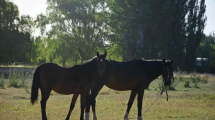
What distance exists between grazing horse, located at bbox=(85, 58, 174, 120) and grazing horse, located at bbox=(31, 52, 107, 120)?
2.68ft

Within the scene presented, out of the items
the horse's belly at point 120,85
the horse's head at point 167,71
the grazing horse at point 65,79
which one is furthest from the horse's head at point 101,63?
the horse's head at point 167,71

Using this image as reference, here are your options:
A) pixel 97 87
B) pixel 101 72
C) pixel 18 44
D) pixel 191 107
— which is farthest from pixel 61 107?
pixel 18 44

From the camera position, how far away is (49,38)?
53.7m

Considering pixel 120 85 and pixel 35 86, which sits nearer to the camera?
pixel 35 86

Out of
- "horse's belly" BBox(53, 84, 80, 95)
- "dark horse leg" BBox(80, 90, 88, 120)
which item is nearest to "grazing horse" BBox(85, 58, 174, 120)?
"dark horse leg" BBox(80, 90, 88, 120)

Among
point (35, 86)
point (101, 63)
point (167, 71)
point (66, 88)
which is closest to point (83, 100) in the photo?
point (66, 88)

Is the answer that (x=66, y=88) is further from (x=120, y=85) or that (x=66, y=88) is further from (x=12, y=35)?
(x=12, y=35)

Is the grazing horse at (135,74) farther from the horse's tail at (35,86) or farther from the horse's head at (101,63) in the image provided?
the horse's tail at (35,86)

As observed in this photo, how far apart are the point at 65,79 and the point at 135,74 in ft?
8.63

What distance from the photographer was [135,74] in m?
11.1

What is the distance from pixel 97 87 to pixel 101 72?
0.93 m

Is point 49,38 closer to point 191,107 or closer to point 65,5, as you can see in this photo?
point 65,5

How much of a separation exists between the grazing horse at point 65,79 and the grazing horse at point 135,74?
82cm

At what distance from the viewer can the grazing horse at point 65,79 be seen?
9336 mm
